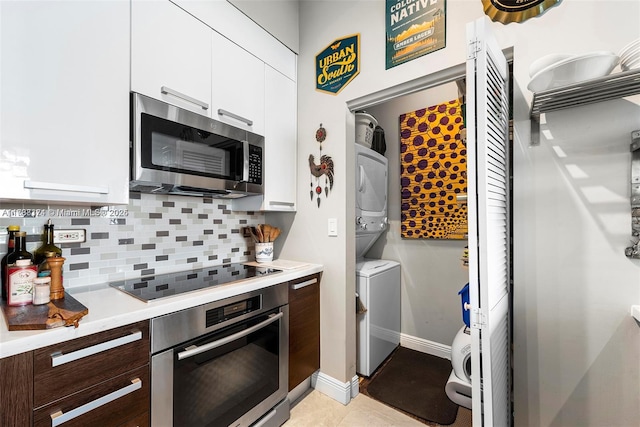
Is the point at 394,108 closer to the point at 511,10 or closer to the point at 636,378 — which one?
the point at 511,10

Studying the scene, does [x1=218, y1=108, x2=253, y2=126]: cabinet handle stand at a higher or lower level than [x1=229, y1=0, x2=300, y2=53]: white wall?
lower

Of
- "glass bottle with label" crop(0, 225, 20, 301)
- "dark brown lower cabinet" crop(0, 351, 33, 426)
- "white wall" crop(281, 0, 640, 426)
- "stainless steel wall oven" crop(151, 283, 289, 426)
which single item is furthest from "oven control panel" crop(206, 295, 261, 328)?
"white wall" crop(281, 0, 640, 426)

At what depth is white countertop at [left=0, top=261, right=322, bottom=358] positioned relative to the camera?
81cm

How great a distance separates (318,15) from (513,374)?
2.48m

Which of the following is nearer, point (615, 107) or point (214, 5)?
point (615, 107)

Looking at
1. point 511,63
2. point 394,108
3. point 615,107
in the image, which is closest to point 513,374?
point 615,107

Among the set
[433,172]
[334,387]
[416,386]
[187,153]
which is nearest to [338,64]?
[187,153]

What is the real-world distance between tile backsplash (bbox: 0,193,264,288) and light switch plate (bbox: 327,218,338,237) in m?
0.71

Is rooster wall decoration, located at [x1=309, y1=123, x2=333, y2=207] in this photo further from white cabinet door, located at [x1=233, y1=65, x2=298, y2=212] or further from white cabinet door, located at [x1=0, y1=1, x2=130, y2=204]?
white cabinet door, located at [x1=0, y1=1, x2=130, y2=204]

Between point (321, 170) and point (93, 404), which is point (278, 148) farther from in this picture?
point (93, 404)

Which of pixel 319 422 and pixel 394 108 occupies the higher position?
pixel 394 108

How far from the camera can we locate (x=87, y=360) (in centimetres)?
92

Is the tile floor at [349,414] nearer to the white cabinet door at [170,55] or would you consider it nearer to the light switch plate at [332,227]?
the light switch plate at [332,227]

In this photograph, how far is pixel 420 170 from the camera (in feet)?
8.53
